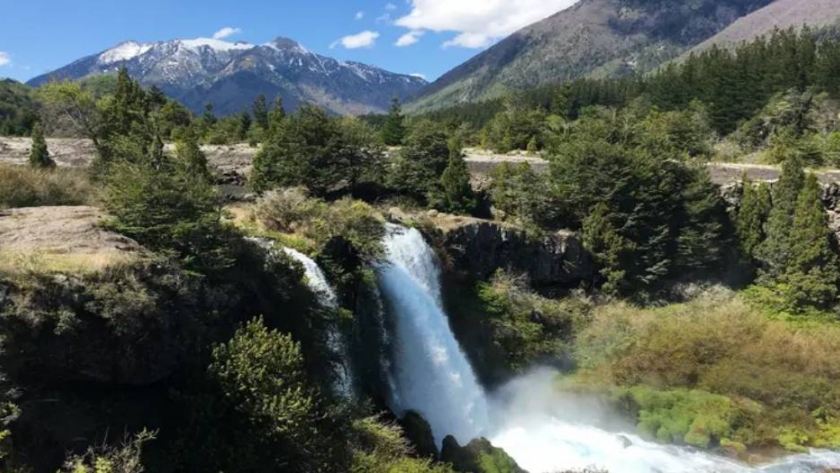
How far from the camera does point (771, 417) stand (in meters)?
20.9

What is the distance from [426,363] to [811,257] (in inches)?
777

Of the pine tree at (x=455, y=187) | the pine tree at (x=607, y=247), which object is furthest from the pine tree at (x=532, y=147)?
the pine tree at (x=455, y=187)

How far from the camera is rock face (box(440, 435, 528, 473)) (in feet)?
50.1

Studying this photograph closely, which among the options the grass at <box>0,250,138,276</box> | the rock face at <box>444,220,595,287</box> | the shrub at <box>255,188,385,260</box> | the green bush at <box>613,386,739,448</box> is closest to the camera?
the grass at <box>0,250,138,276</box>

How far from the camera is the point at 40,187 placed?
1908 cm

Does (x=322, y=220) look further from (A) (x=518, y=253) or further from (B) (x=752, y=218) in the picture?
(B) (x=752, y=218)

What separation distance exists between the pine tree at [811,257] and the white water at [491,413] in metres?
10.6

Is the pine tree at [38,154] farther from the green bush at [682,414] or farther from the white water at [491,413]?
the green bush at [682,414]

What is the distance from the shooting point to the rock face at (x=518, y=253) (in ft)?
86.0

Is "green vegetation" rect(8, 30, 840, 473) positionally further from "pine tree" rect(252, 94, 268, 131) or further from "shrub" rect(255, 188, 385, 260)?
"pine tree" rect(252, 94, 268, 131)

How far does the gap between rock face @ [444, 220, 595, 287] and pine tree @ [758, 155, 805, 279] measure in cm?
859

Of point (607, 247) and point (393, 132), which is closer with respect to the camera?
point (607, 247)

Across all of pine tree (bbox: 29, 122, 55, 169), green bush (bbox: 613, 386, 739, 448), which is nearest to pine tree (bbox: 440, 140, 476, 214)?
green bush (bbox: 613, 386, 739, 448)

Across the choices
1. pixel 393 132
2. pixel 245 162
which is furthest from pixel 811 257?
pixel 393 132
